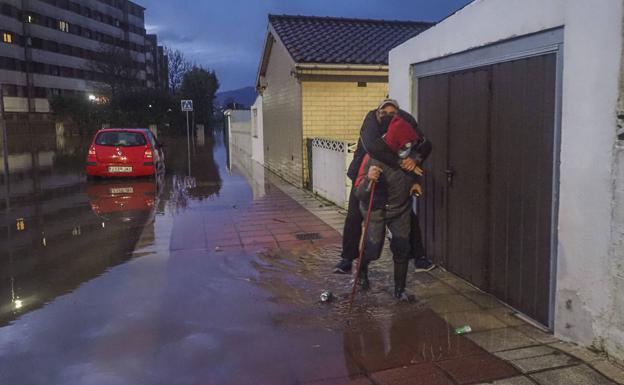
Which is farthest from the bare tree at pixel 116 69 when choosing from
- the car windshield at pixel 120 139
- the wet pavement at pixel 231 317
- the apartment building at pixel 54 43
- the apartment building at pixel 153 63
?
the wet pavement at pixel 231 317

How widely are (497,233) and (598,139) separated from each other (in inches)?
55.4

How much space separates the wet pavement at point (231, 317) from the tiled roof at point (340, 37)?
581 cm

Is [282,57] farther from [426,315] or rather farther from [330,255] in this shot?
[426,315]

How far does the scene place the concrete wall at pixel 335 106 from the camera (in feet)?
41.5

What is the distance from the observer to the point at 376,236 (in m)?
4.65

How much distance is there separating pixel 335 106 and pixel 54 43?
65573mm

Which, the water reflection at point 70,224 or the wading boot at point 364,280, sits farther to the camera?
the water reflection at point 70,224

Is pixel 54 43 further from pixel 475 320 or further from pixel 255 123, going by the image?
pixel 475 320

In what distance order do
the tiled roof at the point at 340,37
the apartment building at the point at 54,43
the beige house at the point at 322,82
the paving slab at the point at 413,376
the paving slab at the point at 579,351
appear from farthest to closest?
the apartment building at the point at 54,43 → the tiled roof at the point at 340,37 → the beige house at the point at 322,82 → the paving slab at the point at 579,351 → the paving slab at the point at 413,376

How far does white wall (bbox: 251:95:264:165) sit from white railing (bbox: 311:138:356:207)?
807 centimetres

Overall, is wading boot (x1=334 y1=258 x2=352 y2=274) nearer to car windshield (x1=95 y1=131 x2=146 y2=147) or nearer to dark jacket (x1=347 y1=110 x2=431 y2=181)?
dark jacket (x1=347 y1=110 x2=431 y2=181)

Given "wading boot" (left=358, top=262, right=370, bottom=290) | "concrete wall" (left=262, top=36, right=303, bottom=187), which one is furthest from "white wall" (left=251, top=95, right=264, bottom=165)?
"wading boot" (left=358, top=262, right=370, bottom=290)

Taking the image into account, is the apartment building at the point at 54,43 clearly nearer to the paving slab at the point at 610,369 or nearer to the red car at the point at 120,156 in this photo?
the red car at the point at 120,156

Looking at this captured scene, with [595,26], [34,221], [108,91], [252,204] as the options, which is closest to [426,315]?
[595,26]
